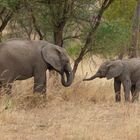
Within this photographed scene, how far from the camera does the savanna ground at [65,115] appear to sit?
28.3 feet

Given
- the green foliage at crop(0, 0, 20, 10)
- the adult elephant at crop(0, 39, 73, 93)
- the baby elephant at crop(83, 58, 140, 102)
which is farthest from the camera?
the baby elephant at crop(83, 58, 140, 102)

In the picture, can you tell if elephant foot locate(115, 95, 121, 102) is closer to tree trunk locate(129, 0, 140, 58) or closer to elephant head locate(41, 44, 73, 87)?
elephant head locate(41, 44, 73, 87)

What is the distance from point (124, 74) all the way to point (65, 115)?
422 centimetres

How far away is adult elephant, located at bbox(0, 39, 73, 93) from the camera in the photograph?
1225 cm

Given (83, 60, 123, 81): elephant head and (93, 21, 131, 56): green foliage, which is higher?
(93, 21, 131, 56): green foliage

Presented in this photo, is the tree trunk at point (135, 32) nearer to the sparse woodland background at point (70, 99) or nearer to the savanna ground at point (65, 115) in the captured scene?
the sparse woodland background at point (70, 99)

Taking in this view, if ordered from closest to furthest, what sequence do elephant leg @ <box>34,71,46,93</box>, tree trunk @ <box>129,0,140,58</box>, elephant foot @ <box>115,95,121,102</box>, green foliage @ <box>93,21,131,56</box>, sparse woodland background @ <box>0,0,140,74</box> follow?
elephant leg @ <box>34,71,46,93</box> → elephant foot @ <box>115,95,121,102</box> → sparse woodland background @ <box>0,0,140,74</box> → green foliage @ <box>93,21,131,56</box> → tree trunk @ <box>129,0,140,58</box>

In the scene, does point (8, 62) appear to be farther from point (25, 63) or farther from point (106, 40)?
point (106, 40)

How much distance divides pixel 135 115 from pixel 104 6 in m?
6.11

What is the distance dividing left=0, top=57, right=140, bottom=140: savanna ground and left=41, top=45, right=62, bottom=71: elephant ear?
694 mm

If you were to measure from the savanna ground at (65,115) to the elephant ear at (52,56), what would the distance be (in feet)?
2.28

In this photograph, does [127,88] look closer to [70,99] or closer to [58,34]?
[70,99]

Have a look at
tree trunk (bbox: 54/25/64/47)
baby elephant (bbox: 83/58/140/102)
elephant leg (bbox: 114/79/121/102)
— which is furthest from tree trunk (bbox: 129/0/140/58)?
elephant leg (bbox: 114/79/121/102)

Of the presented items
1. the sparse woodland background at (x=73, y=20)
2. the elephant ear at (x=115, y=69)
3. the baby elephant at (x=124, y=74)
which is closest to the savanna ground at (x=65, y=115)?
the baby elephant at (x=124, y=74)
